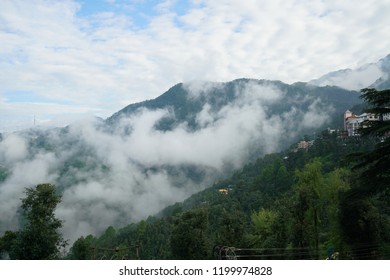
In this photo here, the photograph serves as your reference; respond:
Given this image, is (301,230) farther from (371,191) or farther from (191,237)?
(371,191)

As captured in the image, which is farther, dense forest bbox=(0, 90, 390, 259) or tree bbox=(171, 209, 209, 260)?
tree bbox=(171, 209, 209, 260)

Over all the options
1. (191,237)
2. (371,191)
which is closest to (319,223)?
(191,237)

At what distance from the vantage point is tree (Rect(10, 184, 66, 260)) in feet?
67.6

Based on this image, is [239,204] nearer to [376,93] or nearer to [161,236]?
[161,236]

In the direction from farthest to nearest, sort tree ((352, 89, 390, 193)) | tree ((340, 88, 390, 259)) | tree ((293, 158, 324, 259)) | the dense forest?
tree ((293, 158, 324, 259))
the dense forest
tree ((340, 88, 390, 259))
tree ((352, 89, 390, 193))

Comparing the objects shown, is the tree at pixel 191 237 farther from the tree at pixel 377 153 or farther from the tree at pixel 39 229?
the tree at pixel 377 153

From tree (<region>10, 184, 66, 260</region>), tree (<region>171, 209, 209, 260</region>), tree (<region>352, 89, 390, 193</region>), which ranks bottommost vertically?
tree (<region>171, 209, 209, 260</region>)

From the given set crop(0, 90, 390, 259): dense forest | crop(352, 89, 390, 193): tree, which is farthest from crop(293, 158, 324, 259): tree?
crop(352, 89, 390, 193): tree

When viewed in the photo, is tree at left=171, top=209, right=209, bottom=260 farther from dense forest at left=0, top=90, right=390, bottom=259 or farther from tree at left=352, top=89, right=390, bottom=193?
tree at left=352, top=89, right=390, bottom=193

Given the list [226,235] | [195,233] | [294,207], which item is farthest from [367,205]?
[195,233]

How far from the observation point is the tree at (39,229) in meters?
20.6

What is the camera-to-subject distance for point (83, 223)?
19550cm
